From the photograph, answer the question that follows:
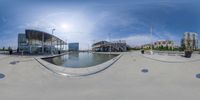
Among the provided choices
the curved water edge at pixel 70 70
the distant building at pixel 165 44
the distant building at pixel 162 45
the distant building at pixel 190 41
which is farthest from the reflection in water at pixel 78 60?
the distant building at pixel 190 41

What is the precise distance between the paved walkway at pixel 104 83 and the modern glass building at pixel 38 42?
1.61ft

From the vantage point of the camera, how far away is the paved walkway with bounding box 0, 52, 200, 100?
2719 mm

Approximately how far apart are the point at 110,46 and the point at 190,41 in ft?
4.30

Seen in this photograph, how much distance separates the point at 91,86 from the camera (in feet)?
9.77

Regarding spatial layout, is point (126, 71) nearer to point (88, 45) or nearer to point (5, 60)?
point (88, 45)

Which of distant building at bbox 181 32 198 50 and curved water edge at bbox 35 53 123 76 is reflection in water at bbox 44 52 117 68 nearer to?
curved water edge at bbox 35 53 123 76

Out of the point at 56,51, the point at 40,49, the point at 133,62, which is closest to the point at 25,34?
the point at 40,49

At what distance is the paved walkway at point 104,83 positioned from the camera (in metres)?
2.72

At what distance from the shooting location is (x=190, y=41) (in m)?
2.49

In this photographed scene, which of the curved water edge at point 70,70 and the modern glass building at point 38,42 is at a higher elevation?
the modern glass building at point 38,42

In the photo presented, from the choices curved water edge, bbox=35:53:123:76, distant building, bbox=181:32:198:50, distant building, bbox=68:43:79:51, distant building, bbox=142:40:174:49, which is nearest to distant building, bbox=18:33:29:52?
curved water edge, bbox=35:53:123:76

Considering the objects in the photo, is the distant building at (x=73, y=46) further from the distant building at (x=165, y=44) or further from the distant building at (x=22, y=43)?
the distant building at (x=165, y=44)

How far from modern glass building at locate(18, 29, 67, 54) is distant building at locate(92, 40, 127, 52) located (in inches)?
22.2

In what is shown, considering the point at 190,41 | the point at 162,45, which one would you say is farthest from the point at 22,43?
the point at 190,41
